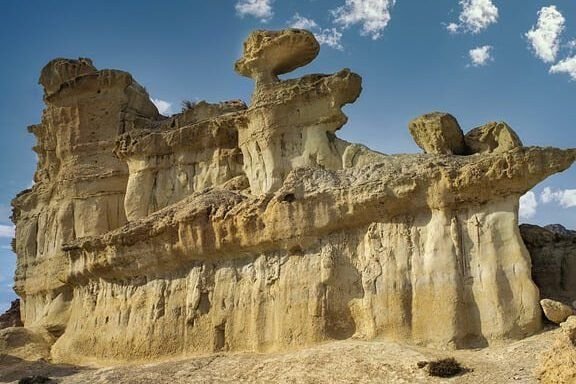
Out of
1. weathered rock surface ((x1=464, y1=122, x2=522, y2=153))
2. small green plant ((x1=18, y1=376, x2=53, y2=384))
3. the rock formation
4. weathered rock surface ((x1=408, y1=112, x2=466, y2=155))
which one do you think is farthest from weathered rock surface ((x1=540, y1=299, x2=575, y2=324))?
small green plant ((x1=18, y1=376, x2=53, y2=384))

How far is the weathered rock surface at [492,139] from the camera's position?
21.5 metres

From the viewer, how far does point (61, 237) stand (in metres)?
35.6

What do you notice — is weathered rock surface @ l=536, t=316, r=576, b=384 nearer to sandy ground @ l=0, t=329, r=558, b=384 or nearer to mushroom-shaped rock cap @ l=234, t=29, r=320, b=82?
sandy ground @ l=0, t=329, r=558, b=384

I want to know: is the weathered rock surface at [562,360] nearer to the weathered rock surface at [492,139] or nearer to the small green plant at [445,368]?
the small green plant at [445,368]

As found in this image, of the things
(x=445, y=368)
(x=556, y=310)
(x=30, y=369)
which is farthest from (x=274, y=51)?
(x=30, y=369)

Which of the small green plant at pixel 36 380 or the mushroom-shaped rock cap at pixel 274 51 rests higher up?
the mushroom-shaped rock cap at pixel 274 51

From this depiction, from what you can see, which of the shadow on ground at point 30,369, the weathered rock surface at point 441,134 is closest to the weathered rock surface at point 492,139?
the weathered rock surface at point 441,134

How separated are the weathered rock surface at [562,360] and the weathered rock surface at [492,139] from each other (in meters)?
8.51

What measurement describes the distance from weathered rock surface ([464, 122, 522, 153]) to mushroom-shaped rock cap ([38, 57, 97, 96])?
2340cm

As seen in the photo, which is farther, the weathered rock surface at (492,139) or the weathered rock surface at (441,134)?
the weathered rock surface at (441,134)

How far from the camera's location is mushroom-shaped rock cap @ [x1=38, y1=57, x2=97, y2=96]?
125 feet

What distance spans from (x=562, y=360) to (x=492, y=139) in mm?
11132

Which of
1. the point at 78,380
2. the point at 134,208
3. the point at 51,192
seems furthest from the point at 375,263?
the point at 51,192

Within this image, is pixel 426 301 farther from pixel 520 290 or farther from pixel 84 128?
pixel 84 128
